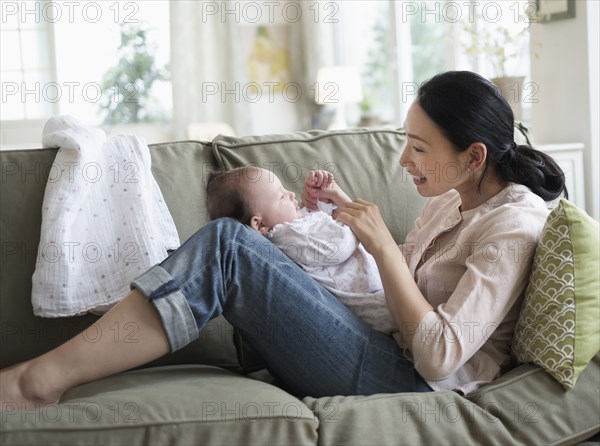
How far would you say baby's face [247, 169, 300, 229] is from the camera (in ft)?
6.40

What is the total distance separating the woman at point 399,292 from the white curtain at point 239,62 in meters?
4.48

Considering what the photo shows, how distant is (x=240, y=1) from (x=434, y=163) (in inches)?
199

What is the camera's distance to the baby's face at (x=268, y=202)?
1.95 m

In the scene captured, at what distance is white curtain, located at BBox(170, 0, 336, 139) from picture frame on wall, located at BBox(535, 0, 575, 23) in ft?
9.68

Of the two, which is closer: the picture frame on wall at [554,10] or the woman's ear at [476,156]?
the woman's ear at [476,156]

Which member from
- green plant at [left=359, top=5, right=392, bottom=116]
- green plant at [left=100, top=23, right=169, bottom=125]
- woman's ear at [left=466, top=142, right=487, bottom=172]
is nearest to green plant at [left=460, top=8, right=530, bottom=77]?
green plant at [left=359, top=5, right=392, bottom=116]

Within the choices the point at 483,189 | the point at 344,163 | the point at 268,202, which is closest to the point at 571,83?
the point at 344,163

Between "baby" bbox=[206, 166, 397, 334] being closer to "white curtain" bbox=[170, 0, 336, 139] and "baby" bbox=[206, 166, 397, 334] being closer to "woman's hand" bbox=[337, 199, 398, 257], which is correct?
"woman's hand" bbox=[337, 199, 398, 257]

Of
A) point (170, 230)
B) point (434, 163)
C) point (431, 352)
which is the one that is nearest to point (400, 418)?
point (431, 352)

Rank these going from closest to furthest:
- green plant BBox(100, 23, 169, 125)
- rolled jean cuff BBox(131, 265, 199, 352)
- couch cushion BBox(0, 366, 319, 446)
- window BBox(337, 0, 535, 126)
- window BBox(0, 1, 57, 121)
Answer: couch cushion BBox(0, 366, 319, 446) → rolled jean cuff BBox(131, 265, 199, 352) → window BBox(337, 0, 535, 126) → window BBox(0, 1, 57, 121) → green plant BBox(100, 23, 169, 125)

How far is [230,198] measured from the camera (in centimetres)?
196

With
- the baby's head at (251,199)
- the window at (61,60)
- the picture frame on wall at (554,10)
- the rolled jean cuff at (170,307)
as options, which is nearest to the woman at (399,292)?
the rolled jean cuff at (170,307)

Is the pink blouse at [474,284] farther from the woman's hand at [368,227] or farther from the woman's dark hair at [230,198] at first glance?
the woman's dark hair at [230,198]

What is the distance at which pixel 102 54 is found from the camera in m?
6.18
